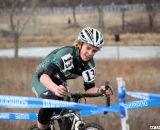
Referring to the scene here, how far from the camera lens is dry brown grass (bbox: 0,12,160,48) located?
158 ft

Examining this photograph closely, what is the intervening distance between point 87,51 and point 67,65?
0.94ft

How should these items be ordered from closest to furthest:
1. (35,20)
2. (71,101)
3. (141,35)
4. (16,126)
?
(71,101) < (16,126) < (141,35) < (35,20)

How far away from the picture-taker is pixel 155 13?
179 feet

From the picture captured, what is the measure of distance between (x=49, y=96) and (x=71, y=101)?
406mm

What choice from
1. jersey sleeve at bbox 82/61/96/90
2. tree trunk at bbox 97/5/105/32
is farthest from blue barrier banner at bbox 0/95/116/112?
tree trunk at bbox 97/5/105/32

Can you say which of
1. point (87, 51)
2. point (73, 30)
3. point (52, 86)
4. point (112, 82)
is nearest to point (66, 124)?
point (52, 86)

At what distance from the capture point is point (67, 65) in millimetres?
5105

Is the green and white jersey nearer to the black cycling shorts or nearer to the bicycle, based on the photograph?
the black cycling shorts

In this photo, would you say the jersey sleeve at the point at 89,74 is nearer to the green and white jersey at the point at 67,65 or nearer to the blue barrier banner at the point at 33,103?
the green and white jersey at the point at 67,65

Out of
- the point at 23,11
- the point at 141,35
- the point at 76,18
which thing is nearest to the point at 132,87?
the point at 23,11

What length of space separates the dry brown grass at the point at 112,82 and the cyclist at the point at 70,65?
2.79m

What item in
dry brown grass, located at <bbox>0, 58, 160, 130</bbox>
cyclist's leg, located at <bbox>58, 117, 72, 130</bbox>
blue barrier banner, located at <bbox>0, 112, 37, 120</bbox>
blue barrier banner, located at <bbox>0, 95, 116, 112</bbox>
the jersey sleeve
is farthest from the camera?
dry brown grass, located at <bbox>0, 58, 160, 130</bbox>

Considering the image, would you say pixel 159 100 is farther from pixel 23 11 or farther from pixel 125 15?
pixel 125 15

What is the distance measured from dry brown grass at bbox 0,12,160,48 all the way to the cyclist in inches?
1557
